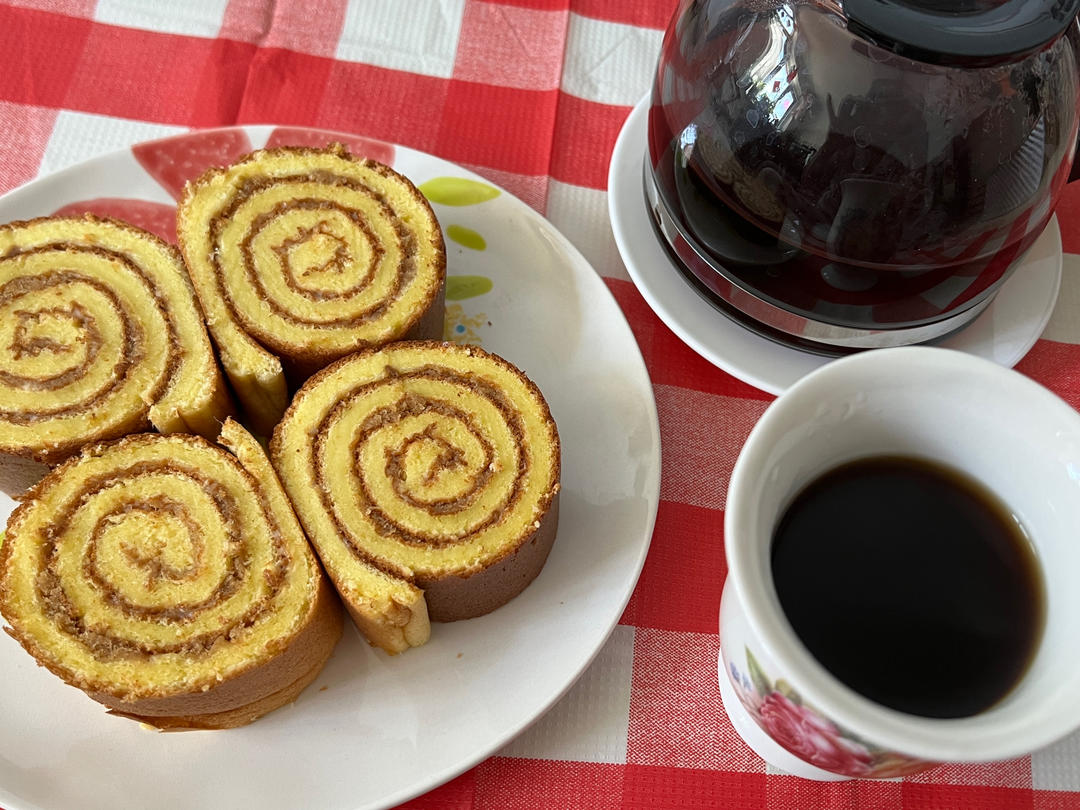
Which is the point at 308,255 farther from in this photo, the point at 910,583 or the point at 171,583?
the point at 910,583

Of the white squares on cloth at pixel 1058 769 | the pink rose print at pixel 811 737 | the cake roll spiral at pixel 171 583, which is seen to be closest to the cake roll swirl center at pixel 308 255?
the cake roll spiral at pixel 171 583

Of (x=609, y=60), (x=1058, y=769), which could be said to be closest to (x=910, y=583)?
(x=1058, y=769)

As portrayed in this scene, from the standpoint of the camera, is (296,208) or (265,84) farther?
(265,84)

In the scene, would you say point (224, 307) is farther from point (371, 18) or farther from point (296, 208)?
point (371, 18)

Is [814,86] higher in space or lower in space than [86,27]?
higher

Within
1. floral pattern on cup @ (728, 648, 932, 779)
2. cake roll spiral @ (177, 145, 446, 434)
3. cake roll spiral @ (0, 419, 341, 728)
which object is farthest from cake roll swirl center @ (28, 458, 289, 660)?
floral pattern on cup @ (728, 648, 932, 779)

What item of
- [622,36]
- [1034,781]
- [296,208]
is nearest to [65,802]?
[296,208]

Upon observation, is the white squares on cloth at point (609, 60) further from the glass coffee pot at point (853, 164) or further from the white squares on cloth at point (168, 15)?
the white squares on cloth at point (168, 15)

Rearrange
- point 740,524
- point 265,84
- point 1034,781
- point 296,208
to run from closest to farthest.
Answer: point 740,524
point 1034,781
point 296,208
point 265,84
